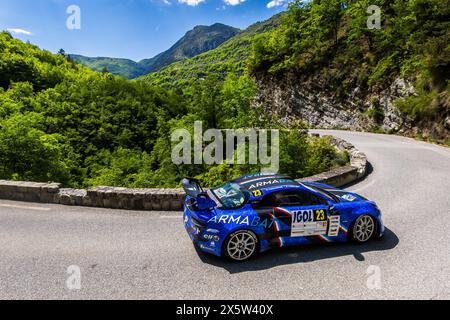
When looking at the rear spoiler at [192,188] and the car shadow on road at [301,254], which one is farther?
the rear spoiler at [192,188]

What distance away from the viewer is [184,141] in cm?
2439

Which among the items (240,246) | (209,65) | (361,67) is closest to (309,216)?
(240,246)

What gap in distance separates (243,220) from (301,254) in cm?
145

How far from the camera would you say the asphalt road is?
4590 mm

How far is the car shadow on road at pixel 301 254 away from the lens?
5.34 m

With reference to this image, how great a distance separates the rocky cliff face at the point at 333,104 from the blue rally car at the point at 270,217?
20662 millimetres

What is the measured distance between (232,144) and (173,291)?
17437mm

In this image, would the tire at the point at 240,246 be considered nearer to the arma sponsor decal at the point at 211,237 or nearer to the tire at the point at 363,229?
the arma sponsor decal at the point at 211,237

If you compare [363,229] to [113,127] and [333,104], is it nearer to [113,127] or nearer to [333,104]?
[333,104]

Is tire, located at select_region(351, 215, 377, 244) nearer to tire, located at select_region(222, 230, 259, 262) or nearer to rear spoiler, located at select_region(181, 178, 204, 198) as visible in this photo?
tire, located at select_region(222, 230, 259, 262)

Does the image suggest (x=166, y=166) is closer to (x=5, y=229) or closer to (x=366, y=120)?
(x=5, y=229)

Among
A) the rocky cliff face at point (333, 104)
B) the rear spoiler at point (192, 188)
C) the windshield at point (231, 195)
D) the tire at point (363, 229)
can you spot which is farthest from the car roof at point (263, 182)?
the rocky cliff face at point (333, 104)

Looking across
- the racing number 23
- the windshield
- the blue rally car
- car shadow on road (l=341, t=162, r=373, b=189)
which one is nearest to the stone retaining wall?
Answer: the blue rally car
